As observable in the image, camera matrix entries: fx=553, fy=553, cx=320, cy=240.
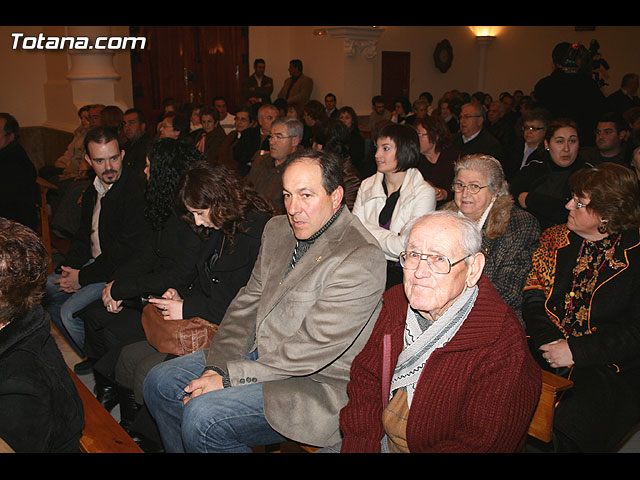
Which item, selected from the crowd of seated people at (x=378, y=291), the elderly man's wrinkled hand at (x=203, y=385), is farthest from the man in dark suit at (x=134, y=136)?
the elderly man's wrinkled hand at (x=203, y=385)

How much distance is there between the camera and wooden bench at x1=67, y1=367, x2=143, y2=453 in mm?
1920

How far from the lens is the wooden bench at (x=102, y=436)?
192 cm

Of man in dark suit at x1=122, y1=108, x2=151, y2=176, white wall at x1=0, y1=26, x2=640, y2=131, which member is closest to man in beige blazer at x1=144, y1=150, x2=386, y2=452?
man in dark suit at x1=122, y1=108, x2=151, y2=176

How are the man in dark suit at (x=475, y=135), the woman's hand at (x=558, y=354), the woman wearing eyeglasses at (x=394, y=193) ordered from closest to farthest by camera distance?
1. the woman's hand at (x=558, y=354)
2. the woman wearing eyeglasses at (x=394, y=193)
3. the man in dark suit at (x=475, y=135)

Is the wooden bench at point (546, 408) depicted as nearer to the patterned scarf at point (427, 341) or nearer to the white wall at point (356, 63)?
the patterned scarf at point (427, 341)

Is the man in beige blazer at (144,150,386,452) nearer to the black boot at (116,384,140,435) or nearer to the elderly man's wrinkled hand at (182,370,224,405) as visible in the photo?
the elderly man's wrinkled hand at (182,370,224,405)

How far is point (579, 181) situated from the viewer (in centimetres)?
255

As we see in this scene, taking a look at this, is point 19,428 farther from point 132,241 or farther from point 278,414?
point 132,241

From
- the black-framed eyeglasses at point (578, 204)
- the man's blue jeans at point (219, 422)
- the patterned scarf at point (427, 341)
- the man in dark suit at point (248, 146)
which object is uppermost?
the man in dark suit at point (248, 146)

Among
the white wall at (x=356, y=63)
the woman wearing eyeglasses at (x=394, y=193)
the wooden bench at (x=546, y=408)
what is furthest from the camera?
the white wall at (x=356, y=63)

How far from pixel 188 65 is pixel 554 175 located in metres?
8.76

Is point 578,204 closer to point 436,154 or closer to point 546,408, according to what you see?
point 546,408

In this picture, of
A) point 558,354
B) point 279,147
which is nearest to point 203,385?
point 558,354

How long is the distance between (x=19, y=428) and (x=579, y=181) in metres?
2.41
